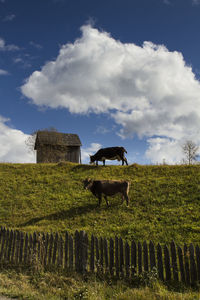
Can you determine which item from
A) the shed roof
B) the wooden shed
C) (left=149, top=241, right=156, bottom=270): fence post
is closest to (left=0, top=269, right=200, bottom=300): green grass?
(left=149, top=241, right=156, bottom=270): fence post

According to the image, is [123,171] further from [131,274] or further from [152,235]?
[131,274]

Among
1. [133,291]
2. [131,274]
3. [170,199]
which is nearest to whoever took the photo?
[133,291]

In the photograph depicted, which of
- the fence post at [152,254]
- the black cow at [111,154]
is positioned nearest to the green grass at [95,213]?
the fence post at [152,254]

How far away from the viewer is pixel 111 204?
1401 cm

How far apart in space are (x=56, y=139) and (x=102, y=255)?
34.7 metres

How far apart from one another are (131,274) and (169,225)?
4481mm

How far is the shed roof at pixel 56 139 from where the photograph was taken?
39.8 m

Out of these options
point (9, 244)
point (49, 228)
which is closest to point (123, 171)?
point (49, 228)

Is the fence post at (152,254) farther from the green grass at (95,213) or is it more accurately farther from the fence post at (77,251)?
the fence post at (77,251)

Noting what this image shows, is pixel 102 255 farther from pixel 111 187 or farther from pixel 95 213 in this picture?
pixel 111 187

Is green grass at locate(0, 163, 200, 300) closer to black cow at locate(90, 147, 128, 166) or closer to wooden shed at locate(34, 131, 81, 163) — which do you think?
black cow at locate(90, 147, 128, 166)

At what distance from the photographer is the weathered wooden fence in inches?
255

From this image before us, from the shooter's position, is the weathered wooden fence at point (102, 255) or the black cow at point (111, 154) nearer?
the weathered wooden fence at point (102, 255)

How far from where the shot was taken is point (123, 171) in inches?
842
